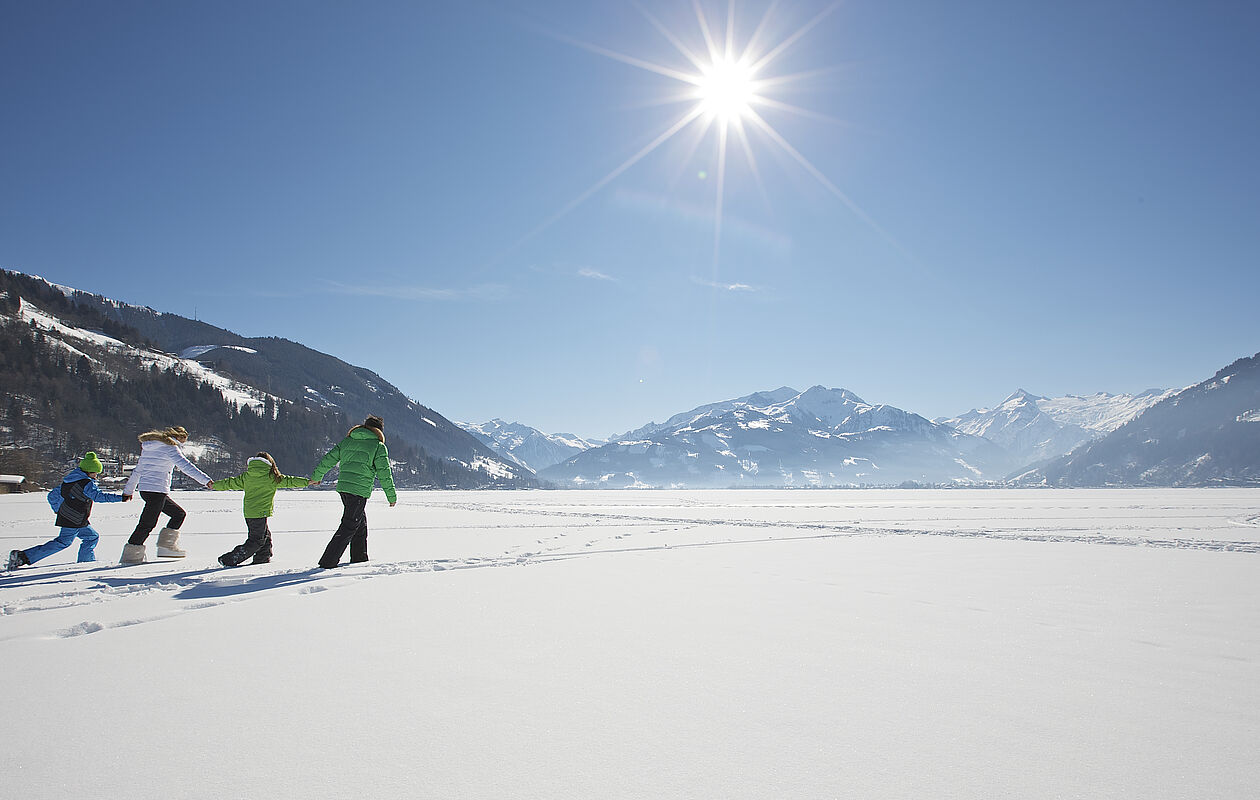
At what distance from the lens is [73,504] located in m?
9.35

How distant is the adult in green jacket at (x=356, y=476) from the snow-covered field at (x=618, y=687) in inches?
49.6

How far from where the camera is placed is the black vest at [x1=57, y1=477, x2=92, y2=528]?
30.6ft

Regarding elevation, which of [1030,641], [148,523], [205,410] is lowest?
[1030,641]

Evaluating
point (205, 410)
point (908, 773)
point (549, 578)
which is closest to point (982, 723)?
point (908, 773)

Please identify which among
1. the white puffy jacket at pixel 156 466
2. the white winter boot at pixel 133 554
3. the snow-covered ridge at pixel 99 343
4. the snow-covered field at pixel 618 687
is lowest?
the snow-covered field at pixel 618 687

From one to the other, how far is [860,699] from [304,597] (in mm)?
6365

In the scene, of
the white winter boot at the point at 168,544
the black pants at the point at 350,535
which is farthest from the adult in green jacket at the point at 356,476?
the white winter boot at the point at 168,544

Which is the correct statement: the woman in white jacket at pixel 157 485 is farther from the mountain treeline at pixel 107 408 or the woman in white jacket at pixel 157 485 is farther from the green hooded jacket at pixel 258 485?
the mountain treeline at pixel 107 408

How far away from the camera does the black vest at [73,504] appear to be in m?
9.32

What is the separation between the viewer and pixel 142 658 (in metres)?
4.57

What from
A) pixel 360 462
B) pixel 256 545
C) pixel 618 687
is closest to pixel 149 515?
pixel 256 545

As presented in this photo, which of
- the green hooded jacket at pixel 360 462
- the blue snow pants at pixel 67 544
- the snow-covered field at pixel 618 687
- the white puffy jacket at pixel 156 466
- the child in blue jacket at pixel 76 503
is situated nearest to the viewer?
the snow-covered field at pixel 618 687

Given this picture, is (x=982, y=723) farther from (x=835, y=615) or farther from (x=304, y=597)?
(x=304, y=597)

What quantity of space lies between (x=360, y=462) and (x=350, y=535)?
4.01ft
